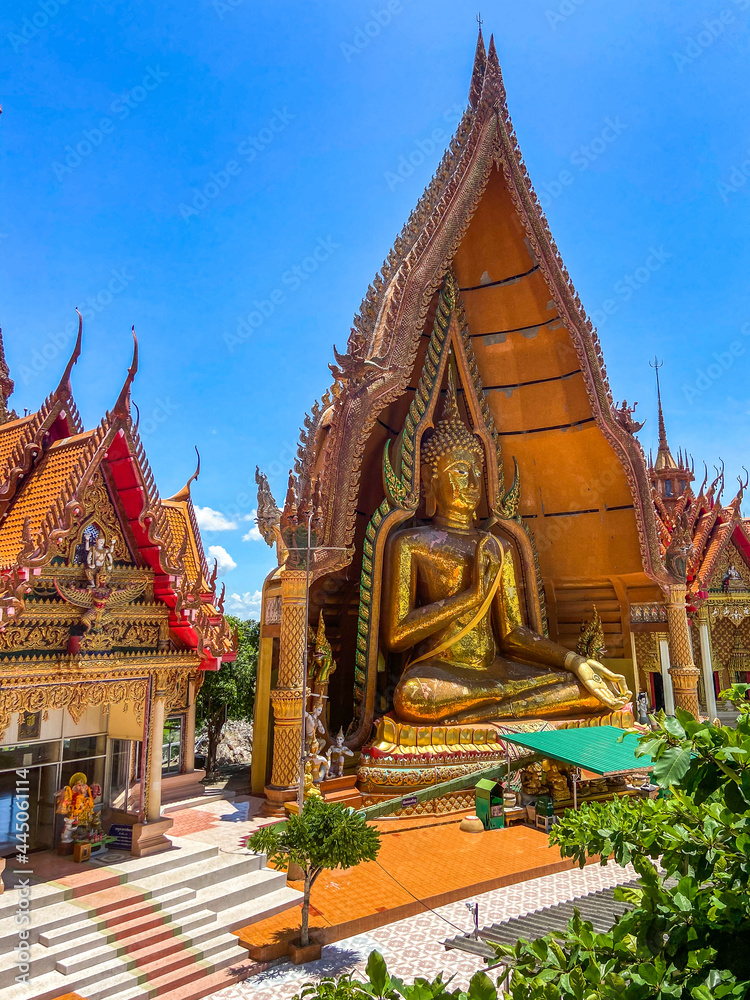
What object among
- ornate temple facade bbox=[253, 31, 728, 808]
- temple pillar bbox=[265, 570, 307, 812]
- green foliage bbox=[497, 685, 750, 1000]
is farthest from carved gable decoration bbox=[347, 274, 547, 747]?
green foliage bbox=[497, 685, 750, 1000]

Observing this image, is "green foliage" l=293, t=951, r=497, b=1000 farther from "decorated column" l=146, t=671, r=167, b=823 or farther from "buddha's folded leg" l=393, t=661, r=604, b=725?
"buddha's folded leg" l=393, t=661, r=604, b=725

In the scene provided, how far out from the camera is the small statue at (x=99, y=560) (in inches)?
259

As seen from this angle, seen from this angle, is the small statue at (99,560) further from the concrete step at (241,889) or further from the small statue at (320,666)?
the small statue at (320,666)

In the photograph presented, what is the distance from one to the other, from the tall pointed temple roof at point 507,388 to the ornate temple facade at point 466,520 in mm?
36

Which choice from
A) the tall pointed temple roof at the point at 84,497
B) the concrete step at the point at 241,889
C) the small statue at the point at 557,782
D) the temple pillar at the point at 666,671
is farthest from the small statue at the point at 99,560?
the temple pillar at the point at 666,671

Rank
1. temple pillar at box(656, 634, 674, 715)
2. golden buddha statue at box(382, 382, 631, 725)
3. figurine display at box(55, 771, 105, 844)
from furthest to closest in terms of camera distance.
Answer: temple pillar at box(656, 634, 674, 715)
golden buddha statue at box(382, 382, 631, 725)
figurine display at box(55, 771, 105, 844)

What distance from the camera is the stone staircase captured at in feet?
17.0

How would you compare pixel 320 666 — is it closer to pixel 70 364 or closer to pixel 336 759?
pixel 336 759

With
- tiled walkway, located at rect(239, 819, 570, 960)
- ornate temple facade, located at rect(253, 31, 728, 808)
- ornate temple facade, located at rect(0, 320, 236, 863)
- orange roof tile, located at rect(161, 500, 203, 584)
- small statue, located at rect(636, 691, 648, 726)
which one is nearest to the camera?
ornate temple facade, located at rect(0, 320, 236, 863)

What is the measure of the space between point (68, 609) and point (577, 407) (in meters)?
9.79

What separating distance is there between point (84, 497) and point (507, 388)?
9.38 meters

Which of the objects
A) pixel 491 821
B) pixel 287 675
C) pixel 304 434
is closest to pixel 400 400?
pixel 304 434

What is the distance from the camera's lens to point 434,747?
33.9 ft

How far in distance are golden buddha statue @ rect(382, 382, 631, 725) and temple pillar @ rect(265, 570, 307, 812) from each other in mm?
2081
